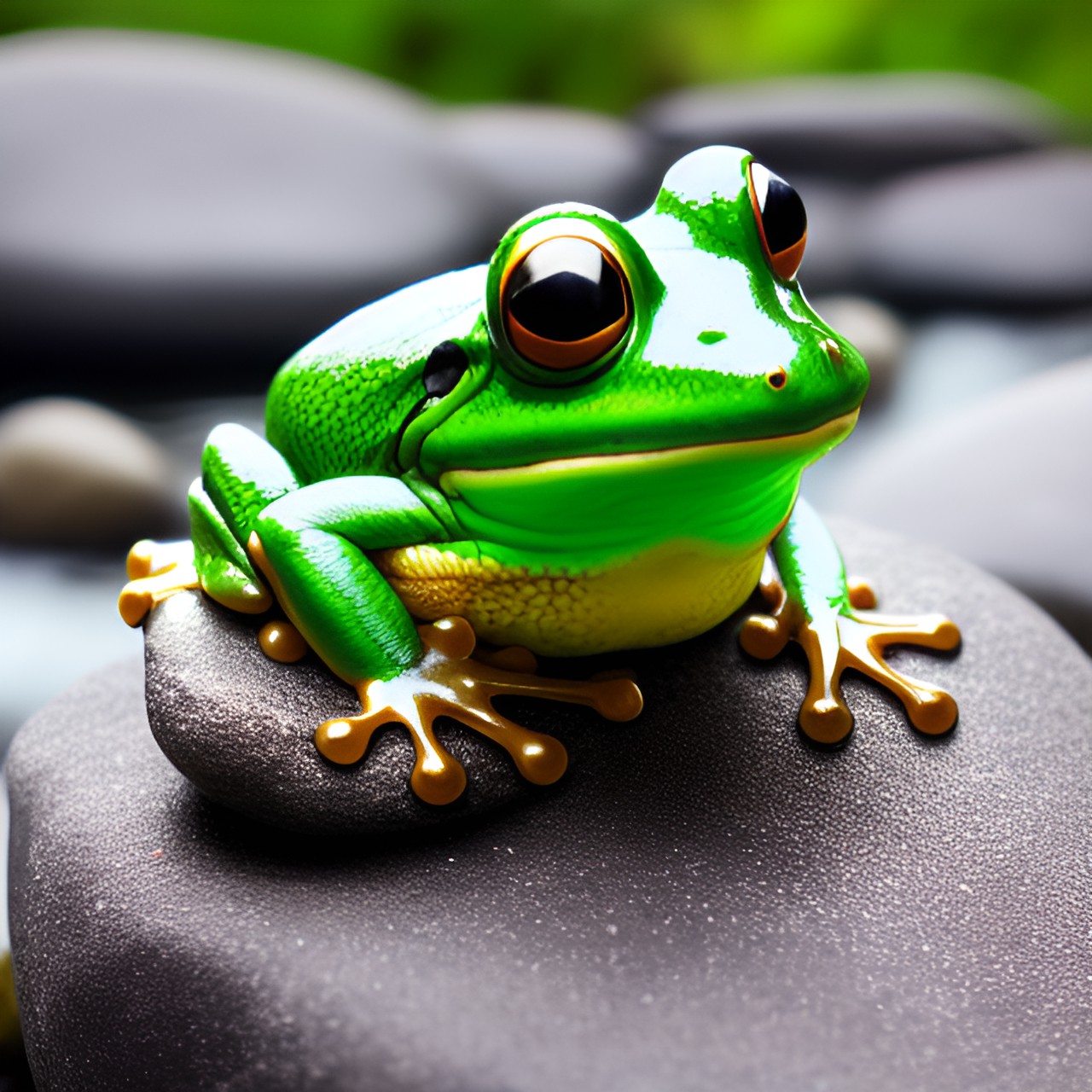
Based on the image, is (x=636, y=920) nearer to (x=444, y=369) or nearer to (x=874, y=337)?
(x=444, y=369)

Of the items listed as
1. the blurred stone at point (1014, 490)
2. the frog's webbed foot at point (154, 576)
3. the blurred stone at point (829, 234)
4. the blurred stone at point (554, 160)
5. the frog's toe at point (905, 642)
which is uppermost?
the frog's toe at point (905, 642)

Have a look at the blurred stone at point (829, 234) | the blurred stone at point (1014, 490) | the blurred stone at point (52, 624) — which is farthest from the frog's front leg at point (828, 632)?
the blurred stone at point (829, 234)

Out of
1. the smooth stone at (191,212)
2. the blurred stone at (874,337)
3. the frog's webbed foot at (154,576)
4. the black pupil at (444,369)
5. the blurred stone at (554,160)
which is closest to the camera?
the black pupil at (444,369)

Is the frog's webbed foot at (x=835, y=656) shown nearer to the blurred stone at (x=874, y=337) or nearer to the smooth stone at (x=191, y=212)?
the blurred stone at (x=874, y=337)

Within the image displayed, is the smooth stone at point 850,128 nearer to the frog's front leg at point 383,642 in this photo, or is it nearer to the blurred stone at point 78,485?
the blurred stone at point 78,485

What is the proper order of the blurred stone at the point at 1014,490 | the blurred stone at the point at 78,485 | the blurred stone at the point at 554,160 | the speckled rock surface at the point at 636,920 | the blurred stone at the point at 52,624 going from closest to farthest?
the speckled rock surface at the point at 636,920, the blurred stone at the point at 1014,490, the blurred stone at the point at 52,624, the blurred stone at the point at 78,485, the blurred stone at the point at 554,160

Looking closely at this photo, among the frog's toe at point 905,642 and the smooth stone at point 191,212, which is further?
the smooth stone at point 191,212

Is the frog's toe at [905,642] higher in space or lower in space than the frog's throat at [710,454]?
lower
